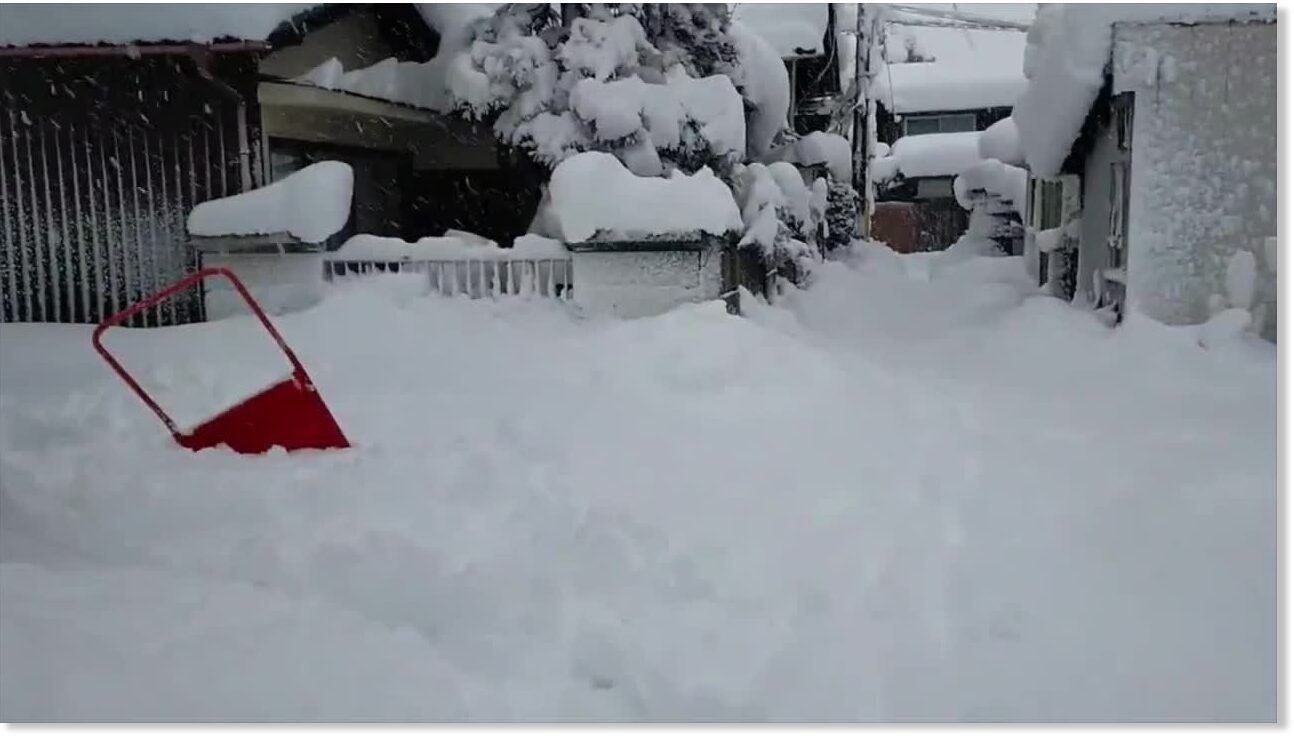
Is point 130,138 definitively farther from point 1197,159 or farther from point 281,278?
point 1197,159

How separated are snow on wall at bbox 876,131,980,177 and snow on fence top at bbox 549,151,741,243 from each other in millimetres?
17232

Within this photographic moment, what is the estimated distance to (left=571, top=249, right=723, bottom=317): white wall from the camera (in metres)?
7.29

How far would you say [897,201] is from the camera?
25062 millimetres

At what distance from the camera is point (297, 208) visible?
732 cm

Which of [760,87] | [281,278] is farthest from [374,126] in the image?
[760,87]

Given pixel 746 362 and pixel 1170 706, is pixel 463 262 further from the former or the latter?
pixel 1170 706

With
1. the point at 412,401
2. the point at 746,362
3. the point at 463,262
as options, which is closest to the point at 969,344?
the point at 746,362

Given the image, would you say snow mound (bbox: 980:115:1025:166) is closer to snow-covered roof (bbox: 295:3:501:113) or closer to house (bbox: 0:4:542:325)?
snow-covered roof (bbox: 295:3:501:113)

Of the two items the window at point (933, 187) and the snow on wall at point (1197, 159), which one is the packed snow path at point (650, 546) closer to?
the snow on wall at point (1197, 159)

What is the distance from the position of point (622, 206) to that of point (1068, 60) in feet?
11.4

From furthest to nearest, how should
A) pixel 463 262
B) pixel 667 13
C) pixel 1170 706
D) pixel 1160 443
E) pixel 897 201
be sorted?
pixel 897 201
pixel 667 13
pixel 463 262
pixel 1160 443
pixel 1170 706

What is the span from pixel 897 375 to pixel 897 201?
1893 centimetres

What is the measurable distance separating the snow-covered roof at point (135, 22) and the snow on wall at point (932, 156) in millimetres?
17782

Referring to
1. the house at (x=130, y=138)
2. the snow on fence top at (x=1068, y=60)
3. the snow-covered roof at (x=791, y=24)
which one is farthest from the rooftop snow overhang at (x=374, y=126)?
the snow-covered roof at (x=791, y=24)
